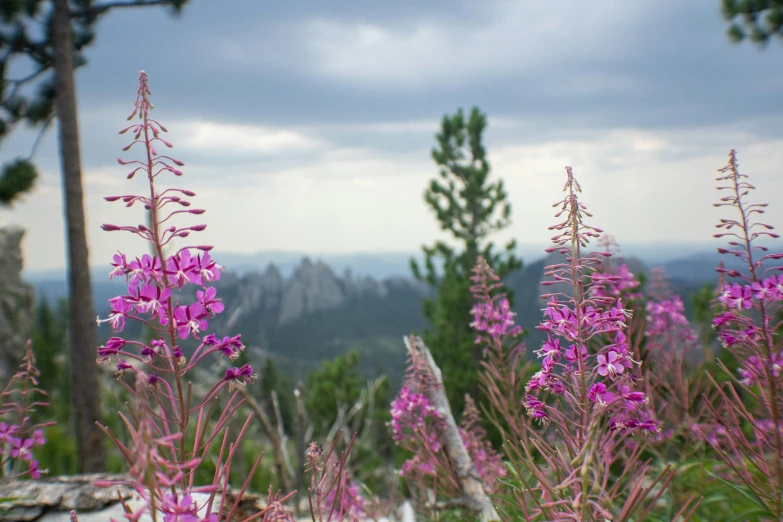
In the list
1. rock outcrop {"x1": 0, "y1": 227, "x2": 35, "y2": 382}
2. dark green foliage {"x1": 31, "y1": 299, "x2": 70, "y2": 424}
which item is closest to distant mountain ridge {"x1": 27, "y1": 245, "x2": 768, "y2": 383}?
dark green foliage {"x1": 31, "y1": 299, "x2": 70, "y2": 424}

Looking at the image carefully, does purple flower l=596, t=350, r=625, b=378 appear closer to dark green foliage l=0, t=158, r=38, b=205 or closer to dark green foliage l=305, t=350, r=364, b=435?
dark green foliage l=0, t=158, r=38, b=205

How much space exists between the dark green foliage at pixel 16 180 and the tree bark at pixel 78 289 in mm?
1462

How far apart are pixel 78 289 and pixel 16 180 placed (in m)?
2.28

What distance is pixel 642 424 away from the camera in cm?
170

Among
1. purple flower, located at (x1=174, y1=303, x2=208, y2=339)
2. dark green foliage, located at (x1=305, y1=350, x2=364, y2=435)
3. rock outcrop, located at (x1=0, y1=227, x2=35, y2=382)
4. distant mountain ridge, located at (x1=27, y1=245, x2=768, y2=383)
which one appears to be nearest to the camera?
purple flower, located at (x1=174, y1=303, x2=208, y2=339)

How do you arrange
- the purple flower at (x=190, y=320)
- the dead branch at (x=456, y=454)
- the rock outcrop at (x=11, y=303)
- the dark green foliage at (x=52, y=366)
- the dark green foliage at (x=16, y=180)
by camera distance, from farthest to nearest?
the dark green foliage at (x=52, y=366) → the rock outcrop at (x=11, y=303) → the dark green foliage at (x=16, y=180) → the dead branch at (x=456, y=454) → the purple flower at (x=190, y=320)

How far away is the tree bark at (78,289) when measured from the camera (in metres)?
7.15

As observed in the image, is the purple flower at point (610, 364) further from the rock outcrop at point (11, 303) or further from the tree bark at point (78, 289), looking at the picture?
the rock outcrop at point (11, 303)

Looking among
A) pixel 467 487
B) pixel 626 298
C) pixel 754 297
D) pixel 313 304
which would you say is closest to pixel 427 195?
pixel 626 298

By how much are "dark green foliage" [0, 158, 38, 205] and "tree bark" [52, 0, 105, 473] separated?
1462mm

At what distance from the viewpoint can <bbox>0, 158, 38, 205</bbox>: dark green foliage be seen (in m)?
7.99

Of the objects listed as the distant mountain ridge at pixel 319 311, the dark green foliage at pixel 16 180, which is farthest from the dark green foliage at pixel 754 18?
the distant mountain ridge at pixel 319 311

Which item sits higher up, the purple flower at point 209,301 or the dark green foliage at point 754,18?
the dark green foliage at point 754,18

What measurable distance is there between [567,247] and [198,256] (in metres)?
1.17
